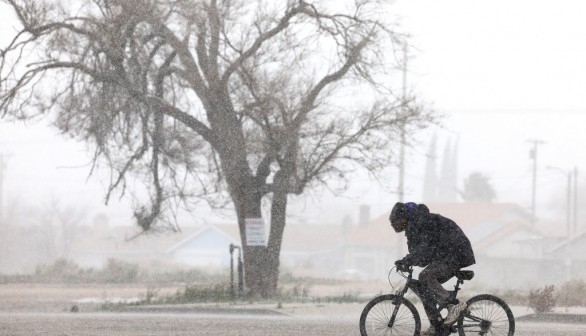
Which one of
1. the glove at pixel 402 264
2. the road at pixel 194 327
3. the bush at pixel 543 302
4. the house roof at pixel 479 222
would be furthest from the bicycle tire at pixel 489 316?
the house roof at pixel 479 222

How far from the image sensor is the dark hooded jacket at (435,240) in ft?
39.0

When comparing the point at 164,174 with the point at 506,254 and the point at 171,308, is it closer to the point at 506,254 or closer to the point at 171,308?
the point at 171,308

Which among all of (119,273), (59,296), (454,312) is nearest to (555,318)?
(454,312)

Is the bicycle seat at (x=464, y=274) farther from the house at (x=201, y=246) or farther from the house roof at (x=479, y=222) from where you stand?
the house at (x=201, y=246)

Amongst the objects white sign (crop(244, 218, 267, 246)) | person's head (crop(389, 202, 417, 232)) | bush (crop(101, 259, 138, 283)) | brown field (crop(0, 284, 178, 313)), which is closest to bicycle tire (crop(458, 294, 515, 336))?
person's head (crop(389, 202, 417, 232))

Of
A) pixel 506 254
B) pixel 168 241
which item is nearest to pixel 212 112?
pixel 506 254

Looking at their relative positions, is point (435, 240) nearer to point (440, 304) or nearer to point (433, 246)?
point (433, 246)

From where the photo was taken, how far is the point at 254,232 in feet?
96.3

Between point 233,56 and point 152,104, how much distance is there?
2.52m

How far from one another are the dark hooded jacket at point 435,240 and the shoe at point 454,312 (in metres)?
0.51

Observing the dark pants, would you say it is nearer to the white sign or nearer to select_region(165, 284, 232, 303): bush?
select_region(165, 284, 232, 303): bush

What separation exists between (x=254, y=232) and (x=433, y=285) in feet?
57.0

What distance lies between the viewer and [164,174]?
31.1 m

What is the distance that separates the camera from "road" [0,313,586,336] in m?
15.4
